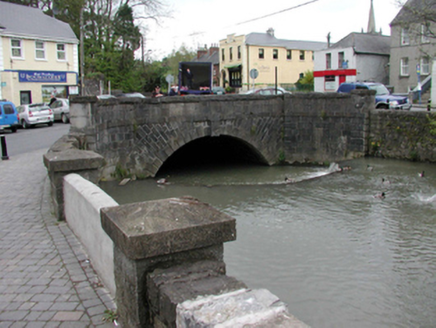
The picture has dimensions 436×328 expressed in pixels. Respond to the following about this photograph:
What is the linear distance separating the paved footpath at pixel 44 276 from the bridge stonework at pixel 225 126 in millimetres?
6128

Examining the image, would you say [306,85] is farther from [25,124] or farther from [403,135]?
[403,135]

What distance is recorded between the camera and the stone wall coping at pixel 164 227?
3.16 meters

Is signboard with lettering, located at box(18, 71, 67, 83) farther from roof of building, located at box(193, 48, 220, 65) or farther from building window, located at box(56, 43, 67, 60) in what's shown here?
roof of building, located at box(193, 48, 220, 65)

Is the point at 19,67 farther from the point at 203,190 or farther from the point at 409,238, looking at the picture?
the point at 409,238

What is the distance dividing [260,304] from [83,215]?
349 cm

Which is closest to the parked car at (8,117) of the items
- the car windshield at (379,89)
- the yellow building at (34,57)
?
the yellow building at (34,57)

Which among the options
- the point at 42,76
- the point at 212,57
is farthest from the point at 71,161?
the point at 212,57

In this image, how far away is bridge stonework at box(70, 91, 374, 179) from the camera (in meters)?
14.2

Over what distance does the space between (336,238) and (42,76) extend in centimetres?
3039

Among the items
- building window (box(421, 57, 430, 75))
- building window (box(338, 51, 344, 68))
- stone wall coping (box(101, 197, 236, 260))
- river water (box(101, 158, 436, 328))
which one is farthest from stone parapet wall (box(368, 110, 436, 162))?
building window (box(338, 51, 344, 68))

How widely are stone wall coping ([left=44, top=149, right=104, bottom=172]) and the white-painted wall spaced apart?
0.15 m

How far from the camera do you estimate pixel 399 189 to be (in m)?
13.9

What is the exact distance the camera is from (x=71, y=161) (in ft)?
22.0

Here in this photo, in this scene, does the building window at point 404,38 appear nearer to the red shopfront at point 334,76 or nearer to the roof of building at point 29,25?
the red shopfront at point 334,76
